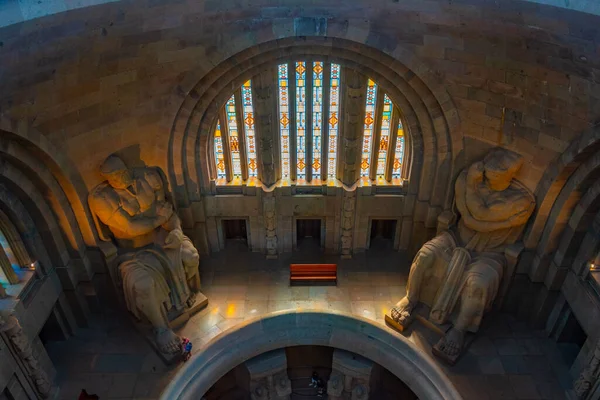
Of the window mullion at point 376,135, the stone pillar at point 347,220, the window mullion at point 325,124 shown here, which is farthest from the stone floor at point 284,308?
the window mullion at point 325,124

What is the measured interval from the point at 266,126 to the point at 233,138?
86 cm

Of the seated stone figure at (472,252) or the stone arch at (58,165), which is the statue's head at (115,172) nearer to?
the stone arch at (58,165)

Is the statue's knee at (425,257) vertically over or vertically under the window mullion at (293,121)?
under

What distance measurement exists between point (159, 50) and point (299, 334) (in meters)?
5.73

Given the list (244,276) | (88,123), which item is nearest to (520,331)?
A: (244,276)

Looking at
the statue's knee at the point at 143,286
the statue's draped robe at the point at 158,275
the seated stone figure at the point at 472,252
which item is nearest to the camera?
the seated stone figure at the point at 472,252

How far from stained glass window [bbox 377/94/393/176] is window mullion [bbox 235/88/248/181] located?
9.07 feet

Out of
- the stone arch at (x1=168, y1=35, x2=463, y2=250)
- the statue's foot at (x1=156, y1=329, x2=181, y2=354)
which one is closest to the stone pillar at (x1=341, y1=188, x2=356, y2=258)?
the stone arch at (x1=168, y1=35, x2=463, y2=250)

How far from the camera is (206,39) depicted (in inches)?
374

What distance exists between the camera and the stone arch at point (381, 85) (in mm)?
9742

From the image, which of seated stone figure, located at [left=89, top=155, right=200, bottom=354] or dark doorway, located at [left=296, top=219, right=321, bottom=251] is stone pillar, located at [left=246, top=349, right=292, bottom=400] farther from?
dark doorway, located at [left=296, top=219, right=321, bottom=251]

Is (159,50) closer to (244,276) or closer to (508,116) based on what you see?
(244,276)

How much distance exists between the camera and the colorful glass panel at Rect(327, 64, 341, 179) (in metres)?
10.5

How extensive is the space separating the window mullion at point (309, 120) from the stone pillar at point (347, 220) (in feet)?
2.92
